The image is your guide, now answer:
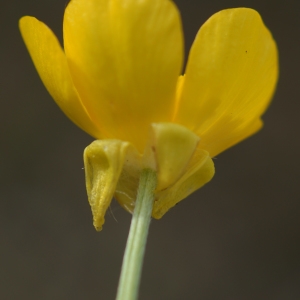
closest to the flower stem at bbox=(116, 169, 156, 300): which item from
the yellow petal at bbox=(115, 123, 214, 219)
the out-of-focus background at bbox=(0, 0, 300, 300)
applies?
the yellow petal at bbox=(115, 123, 214, 219)

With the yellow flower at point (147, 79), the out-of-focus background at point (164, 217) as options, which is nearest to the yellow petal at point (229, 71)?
the yellow flower at point (147, 79)

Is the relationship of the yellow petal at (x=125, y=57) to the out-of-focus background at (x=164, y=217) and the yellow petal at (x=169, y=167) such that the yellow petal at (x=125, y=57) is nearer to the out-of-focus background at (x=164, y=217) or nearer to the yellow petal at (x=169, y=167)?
the yellow petal at (x=169, y=167)

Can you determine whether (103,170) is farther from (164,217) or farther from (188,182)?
(164,217)

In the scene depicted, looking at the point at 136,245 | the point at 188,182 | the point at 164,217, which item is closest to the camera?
the point at 136,245

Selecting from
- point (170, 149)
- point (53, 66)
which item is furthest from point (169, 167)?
A: point (53, 66)

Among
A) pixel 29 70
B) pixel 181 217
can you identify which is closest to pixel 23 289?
pixel 181 217

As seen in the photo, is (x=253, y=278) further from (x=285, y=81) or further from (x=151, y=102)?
(x=151, y=102)
